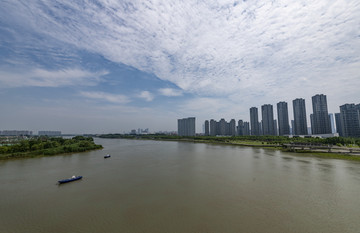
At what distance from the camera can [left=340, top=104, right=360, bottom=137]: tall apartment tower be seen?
3631 centimetres

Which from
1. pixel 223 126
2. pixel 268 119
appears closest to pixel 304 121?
pixel 268 119

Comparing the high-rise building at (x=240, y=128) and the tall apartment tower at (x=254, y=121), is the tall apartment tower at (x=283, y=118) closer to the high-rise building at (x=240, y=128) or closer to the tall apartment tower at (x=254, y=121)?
the tall apartment tower at (x=254, y=121)

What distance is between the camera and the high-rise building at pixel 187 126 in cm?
9719

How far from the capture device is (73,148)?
86.1 ft

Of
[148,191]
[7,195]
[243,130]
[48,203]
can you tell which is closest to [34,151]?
[7,195]

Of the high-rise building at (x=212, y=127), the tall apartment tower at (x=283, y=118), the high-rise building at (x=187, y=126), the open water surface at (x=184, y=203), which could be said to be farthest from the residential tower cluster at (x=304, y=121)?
the open water surface at (x=184, y=203)

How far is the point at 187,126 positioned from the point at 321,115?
6521 centimetres

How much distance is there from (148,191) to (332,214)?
840 cm

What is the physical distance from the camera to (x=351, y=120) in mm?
37094

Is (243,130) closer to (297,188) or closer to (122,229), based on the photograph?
(297,188)

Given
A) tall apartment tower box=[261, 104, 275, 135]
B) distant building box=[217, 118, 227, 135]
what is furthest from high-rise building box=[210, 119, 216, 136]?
tall apartment tower box=[261, 104, 275, 135]

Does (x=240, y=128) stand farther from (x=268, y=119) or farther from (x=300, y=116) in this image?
(x=300, y=116)

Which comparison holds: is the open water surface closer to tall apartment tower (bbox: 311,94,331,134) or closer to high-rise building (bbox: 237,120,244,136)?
tall apartment tower (bbox: 311,94,331,134)

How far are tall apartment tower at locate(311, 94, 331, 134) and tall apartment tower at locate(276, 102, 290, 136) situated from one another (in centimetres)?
869
